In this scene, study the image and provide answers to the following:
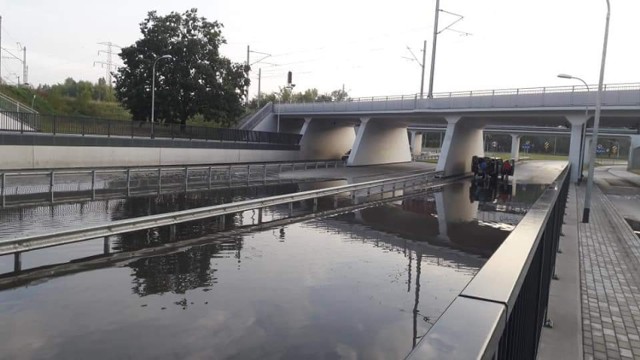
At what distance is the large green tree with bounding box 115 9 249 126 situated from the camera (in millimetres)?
44562

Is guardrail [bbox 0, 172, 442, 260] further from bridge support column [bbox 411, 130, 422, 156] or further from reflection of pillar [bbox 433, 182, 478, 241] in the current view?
bridge support column [bbox 411, 130, 422, 156]

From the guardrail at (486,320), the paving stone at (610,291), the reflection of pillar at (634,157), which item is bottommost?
the paving stone at (610,291)

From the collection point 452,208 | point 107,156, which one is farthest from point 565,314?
point 107,156

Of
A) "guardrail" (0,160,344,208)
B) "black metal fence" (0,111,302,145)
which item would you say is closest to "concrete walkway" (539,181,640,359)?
"guardrail" (0,160,344,208)

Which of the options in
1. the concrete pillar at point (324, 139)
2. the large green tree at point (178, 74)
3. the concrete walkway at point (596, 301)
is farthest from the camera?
the concrete pillar at point (324, 139)

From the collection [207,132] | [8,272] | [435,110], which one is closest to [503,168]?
[435,110]

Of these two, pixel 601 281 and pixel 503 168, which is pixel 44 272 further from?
pixel 503 168

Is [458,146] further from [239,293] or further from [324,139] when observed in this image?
[239,293]

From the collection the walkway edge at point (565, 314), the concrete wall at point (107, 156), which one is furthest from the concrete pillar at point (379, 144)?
the walkway edge at point (565, 314)

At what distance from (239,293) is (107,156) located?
2850 centimetres

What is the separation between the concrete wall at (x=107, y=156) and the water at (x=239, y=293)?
55.6 ft

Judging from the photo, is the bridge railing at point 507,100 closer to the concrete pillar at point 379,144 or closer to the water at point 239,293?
the concrete pillar at point 379,144

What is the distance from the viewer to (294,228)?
522 inches

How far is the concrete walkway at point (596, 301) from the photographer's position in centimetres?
571
